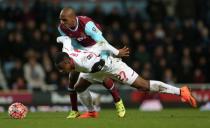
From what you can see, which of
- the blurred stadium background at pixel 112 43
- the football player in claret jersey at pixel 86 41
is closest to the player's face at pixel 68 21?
the football player in claret jersey at pixel 86 41

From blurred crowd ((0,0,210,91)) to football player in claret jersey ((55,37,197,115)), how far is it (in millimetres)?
7159

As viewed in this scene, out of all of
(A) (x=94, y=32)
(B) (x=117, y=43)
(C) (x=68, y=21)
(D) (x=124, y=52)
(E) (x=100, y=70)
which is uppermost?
(C) (x=68, y=21)

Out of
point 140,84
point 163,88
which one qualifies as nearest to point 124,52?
point 140,84

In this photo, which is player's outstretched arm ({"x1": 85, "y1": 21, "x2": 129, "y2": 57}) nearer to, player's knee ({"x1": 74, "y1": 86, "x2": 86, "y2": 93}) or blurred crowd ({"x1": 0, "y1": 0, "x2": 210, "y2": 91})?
player's knee ({"x1": 74, "y1": 86, "x2": 86, "y2": 93})

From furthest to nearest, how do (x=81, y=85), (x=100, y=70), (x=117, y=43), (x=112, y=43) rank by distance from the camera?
(x=117, y=43) < (x=112, y=43) < (x=81, y=85) < (x=100, y=70)

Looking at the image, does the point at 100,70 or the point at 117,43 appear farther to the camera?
the point at 117,43

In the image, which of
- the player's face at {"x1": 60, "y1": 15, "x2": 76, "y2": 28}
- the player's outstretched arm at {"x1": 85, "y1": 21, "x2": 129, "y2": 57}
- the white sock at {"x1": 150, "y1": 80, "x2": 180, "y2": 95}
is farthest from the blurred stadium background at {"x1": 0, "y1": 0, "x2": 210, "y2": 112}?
the player's face at {"x1": 60, "y1": 15, "x2": 76, "y2": 28}

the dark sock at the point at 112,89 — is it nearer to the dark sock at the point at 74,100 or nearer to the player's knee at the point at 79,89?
the player's knee at the point at 79,89

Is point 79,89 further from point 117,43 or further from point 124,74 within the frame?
point 117,43

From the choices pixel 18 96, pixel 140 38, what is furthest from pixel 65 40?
pixel 140 38

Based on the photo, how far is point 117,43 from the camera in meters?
21.0

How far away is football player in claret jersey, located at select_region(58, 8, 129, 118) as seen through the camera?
12.9 meters

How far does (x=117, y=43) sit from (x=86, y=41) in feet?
24.9

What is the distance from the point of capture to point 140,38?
71.3ft
